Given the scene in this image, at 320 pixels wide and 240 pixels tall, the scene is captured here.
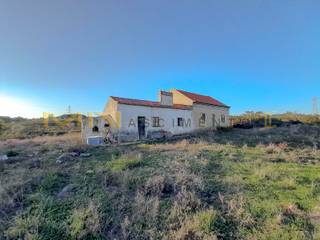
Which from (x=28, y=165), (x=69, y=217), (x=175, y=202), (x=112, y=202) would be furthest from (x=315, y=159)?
(x=28, y=165)

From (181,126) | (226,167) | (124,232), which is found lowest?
(124,232)

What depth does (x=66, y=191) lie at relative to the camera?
233 inches

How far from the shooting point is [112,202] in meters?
5.20

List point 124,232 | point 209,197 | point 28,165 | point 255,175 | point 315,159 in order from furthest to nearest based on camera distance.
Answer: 1. point 315,159
2. point 28,165
3. point 255,175
4. point 209,197
5. point 124,232

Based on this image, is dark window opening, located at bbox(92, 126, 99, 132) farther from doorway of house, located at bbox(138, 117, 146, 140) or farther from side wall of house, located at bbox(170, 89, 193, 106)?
side wall of house, located at bbox(170, 89, 193, 106)

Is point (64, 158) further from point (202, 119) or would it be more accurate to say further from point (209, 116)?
point (209, 116)

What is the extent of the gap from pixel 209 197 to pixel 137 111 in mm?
13291

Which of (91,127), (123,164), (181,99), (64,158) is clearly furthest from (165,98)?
(123,164)

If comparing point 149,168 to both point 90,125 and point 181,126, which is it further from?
point 181,126

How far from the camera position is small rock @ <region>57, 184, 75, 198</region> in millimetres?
5691

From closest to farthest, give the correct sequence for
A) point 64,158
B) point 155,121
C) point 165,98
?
point 64,158 < point 155,121 < point 165,98

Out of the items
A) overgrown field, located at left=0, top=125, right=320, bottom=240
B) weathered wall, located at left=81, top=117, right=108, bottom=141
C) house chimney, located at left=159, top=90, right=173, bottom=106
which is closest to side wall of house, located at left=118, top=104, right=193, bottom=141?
house chimney, located at left=159, top=90, right=173, bottom=106

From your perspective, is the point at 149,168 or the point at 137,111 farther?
the point at 137,111

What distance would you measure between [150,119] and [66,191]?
1369 cm
